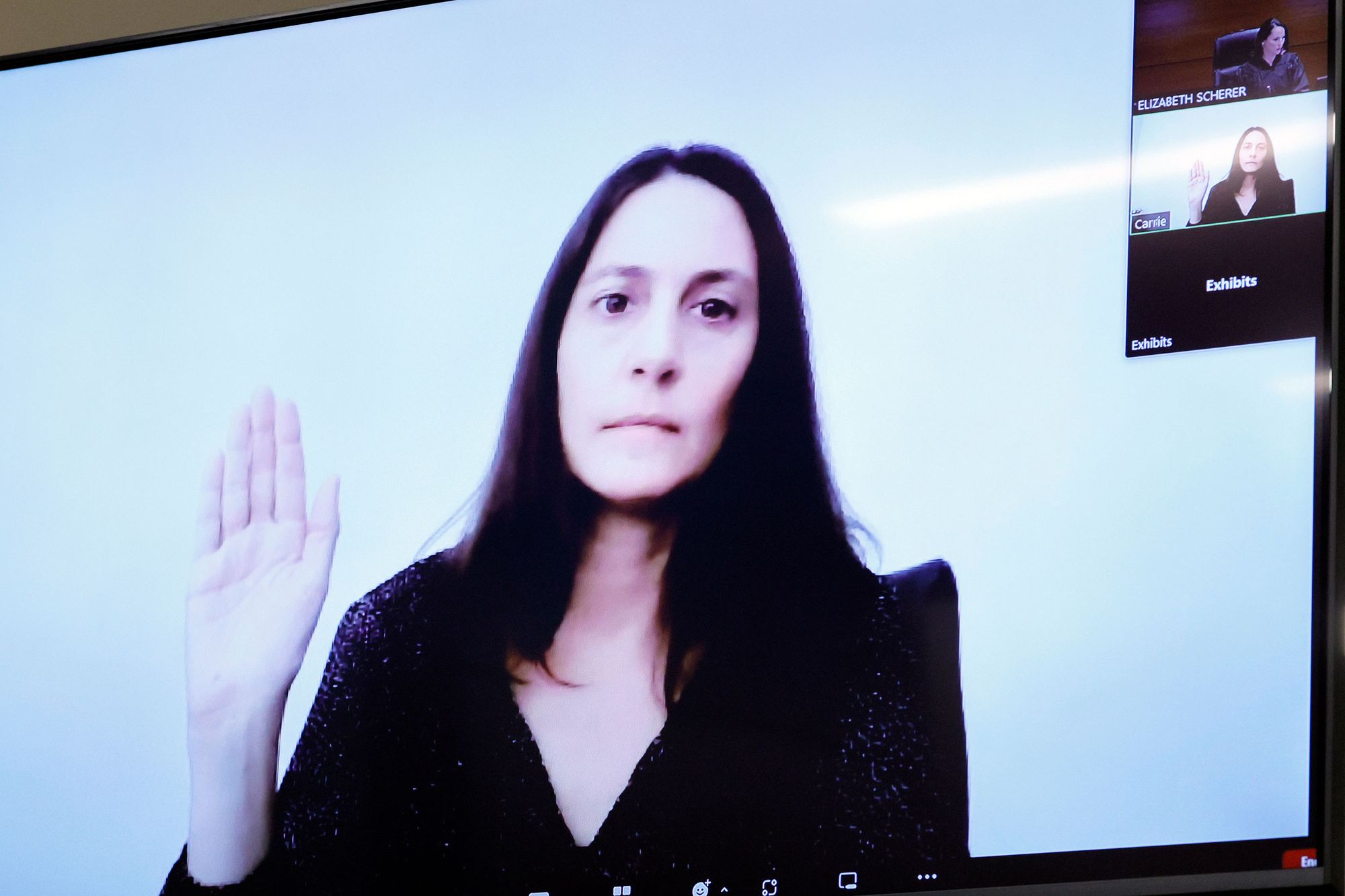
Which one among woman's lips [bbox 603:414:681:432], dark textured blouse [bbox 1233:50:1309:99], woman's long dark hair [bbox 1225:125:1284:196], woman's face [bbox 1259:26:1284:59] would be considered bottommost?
→ woman's lips [bbox 603:414:681:432]

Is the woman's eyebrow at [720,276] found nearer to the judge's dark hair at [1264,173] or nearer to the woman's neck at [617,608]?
the woman's neck at [617,608]

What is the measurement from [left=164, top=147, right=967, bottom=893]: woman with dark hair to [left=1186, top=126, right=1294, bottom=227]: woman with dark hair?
41 centimetres

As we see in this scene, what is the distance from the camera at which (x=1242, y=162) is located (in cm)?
140

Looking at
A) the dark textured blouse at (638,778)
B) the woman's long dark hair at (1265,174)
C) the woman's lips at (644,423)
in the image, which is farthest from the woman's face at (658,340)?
the woman's long dark hair at (1265,174)

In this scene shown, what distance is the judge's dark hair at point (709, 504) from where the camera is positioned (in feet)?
4.68

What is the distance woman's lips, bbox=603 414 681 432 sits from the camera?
1.48 metres

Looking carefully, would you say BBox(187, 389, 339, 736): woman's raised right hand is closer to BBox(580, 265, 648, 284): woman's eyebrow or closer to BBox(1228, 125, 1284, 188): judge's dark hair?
BBox(580, 265, 648, 284): woman's eyebrow

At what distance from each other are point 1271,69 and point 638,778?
0.93 metres

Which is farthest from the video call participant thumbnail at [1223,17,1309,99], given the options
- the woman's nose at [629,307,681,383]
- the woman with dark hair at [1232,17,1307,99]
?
the woman's nose at [629,307,681,383]

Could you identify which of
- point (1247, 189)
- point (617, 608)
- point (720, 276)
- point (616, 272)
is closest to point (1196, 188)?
point (1247, 189)

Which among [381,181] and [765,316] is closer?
[765,316]

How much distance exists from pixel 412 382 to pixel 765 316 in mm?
387

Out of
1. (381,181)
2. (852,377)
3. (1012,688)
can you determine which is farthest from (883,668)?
(381,181)

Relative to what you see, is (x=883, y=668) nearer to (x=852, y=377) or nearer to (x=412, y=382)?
(x=852, y=377)
